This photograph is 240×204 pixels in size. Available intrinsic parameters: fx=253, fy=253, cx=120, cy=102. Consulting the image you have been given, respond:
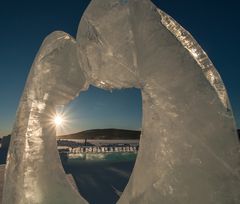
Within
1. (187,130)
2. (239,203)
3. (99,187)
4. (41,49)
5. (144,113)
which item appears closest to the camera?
(239,203)

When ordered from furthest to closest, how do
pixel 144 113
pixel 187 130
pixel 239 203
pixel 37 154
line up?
pixel 37 154 → pixel 144 113 → pixel 187 130 → pixel 239 203

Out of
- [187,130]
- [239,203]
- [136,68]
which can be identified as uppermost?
[136,68]

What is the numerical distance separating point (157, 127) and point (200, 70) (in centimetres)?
64

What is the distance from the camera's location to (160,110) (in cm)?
230

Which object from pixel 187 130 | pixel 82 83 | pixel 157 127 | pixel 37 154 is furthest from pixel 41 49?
pixel 187 130

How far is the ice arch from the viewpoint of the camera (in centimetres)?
197

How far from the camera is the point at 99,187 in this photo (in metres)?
10.2

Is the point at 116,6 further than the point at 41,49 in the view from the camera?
No

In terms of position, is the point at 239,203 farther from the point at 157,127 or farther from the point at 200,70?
the point at 200,70

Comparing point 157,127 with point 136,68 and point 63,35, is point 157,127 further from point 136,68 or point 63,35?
point 63,35

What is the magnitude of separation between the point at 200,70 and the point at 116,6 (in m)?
1.09

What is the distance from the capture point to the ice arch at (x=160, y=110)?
1.97m

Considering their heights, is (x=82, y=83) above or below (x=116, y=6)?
below

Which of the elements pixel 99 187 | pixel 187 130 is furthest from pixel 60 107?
pixel 99 187
